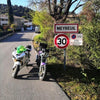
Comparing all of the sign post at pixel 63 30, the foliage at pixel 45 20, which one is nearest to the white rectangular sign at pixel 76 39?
the sign post at pixel 63 30

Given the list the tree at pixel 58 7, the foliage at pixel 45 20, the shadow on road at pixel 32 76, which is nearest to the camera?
the shadow on road at pixel 32 76

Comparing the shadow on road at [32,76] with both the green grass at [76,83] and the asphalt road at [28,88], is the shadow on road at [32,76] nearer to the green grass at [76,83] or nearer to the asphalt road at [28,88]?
the asphalt road at [28,88]

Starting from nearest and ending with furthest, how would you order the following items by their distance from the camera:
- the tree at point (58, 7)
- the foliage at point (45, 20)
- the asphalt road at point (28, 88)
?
the asphalt road at point (28, 88), the tree at point (58, 7), the foliage at point (45, 20)

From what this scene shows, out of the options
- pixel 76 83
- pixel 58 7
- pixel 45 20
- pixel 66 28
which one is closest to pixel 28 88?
pixel 76 83

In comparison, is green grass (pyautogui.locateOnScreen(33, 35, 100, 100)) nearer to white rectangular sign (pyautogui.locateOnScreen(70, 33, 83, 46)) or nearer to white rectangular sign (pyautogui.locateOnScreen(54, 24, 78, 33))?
white rectangular sign (pyautogui.locateOnScreen(70, 33, 83, 46))

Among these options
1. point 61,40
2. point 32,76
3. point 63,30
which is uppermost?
point 63,30

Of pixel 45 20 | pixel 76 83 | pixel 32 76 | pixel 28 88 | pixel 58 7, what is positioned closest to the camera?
pixel 28 88

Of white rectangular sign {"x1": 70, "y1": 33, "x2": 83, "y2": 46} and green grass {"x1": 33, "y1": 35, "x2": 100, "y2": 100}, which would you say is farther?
white rectangular sign {"x1": 70, "y1": 33, "x2": 83, "y2": 46}

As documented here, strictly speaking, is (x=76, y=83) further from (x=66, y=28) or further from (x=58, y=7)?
(x=58, y=7)

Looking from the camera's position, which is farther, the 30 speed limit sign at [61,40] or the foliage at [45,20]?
the foliage at [45,20]

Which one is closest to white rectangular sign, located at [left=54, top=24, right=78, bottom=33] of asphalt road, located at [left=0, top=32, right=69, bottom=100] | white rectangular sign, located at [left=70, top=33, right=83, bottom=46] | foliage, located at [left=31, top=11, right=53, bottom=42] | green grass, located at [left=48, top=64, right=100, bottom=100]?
white rectangular sign, located at [left=70, top=33, right=83, bottom=46]

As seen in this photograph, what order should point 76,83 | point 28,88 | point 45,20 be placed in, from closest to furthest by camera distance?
point 28,88 < point 76,83 < point 45,20

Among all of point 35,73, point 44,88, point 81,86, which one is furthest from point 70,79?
point 35,73

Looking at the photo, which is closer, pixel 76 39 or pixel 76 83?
pixel 76 83
